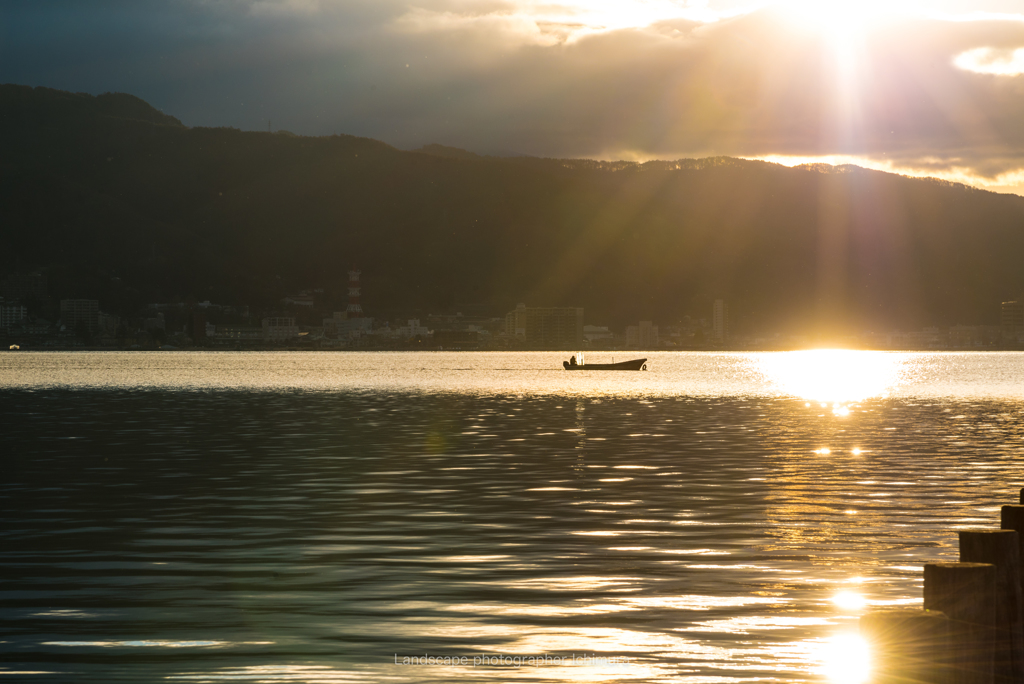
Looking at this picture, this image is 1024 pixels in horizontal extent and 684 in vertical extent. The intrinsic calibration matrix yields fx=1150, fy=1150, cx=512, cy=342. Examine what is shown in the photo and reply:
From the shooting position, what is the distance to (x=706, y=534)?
26984mm

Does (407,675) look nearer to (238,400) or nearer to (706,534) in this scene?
(706,534)

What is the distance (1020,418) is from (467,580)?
6292cm

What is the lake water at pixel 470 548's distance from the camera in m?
16.0

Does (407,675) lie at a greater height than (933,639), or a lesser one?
lesser

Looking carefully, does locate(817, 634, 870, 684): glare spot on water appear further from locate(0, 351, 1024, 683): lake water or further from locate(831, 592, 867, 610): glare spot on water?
locate(831, 592, 867, 610): glare spot on water

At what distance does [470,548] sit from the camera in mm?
25062

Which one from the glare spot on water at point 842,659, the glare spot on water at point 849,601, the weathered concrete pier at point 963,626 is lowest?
the glare spot on water at point 849,601

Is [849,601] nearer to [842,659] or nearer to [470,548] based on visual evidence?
[842,659]

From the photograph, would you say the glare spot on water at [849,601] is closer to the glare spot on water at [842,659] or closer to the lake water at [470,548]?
the lake water at [470,548]

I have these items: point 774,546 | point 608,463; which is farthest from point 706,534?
point 608,463

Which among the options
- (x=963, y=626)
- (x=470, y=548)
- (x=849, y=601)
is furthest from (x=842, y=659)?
(x=470, y=548)

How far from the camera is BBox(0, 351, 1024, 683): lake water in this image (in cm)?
1603

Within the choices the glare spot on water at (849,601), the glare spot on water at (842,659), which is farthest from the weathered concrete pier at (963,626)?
the glare spot on water at (849,601)

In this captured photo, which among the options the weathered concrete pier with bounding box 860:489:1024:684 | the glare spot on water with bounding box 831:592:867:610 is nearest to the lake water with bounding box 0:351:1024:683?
the glare spot on water with bounding box 831:592:867:610
